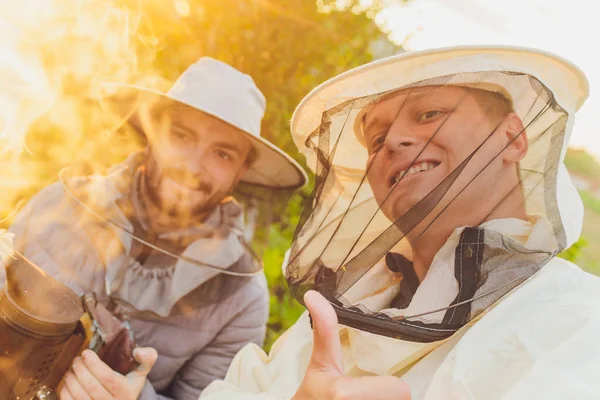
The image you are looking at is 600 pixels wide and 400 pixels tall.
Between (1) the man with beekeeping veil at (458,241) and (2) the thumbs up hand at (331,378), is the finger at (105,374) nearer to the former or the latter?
(1) the man with beekeeping veil at (458,241)

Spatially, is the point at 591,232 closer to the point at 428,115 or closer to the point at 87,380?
the point at 428,115

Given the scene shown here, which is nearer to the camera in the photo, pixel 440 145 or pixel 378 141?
pixel 440 145

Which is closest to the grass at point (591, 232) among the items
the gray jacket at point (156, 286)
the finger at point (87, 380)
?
the gray jacket at point (156, 286)

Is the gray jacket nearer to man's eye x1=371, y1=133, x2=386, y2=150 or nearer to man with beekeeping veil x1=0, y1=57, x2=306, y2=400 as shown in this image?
man with beekeeping veil x1=0, y1=57, x2=306, y2=400

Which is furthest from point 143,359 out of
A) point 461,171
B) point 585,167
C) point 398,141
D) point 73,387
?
point 585,167

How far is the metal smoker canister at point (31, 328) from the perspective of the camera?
1327 millimetres

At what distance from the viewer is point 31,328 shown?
134cm

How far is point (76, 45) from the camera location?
2.73 metres

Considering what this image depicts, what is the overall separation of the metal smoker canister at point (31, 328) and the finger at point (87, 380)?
118 millimetres

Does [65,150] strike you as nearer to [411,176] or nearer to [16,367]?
[16,367]

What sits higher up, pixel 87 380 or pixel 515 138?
pixel 515 138

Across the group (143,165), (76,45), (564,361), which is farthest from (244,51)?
(564,361)

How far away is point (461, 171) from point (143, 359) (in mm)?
1331

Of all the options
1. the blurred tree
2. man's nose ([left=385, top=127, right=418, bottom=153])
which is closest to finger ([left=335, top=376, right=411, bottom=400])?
man's nose ([left=385, top=127, right=418, bottom=153])
